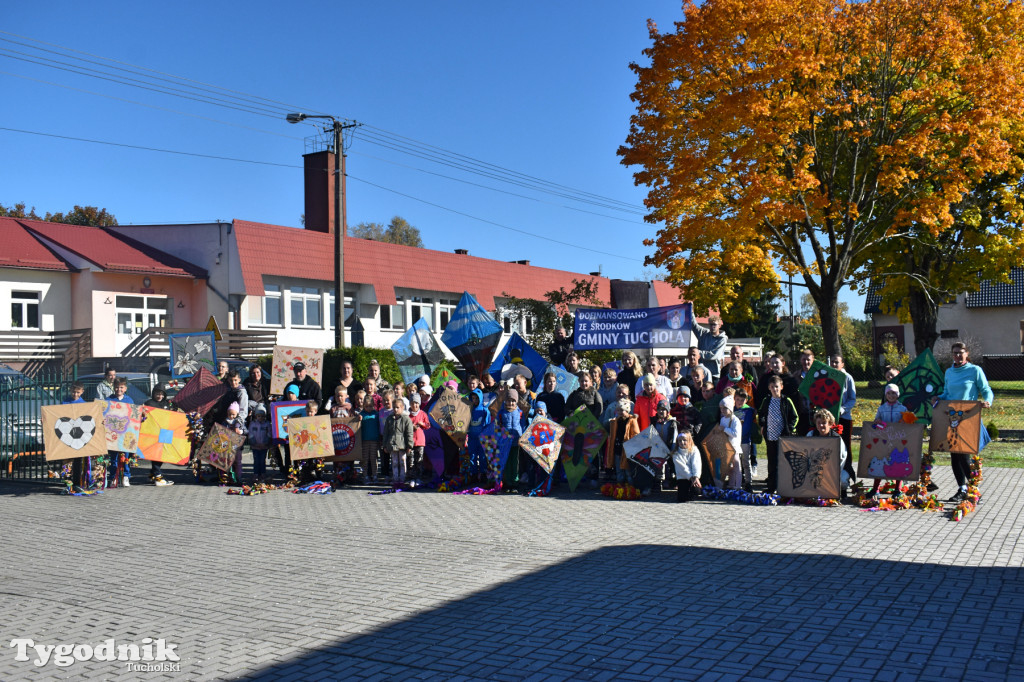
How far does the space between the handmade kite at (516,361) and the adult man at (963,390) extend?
7.51m

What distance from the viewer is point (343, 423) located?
14.0 m

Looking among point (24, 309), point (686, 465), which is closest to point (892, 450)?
point (686, 465)

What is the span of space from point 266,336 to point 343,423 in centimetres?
2233

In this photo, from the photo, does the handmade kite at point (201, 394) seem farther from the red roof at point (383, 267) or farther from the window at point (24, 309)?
the window at point (24, 309)

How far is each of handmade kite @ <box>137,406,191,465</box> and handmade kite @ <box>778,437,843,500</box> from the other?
9227 millimetres

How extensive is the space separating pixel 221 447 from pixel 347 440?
2.04m

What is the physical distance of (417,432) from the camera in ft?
45.4

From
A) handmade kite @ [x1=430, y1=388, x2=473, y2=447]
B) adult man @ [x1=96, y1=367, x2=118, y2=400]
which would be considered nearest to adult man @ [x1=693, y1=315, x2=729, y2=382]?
handmade kite @ [x1=430, y1=388, x2=473, y2=447]

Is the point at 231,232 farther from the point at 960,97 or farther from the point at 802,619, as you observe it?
the point at 802,619

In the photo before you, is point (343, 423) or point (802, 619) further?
point (343, 423)

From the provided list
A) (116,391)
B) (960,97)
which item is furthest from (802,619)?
(960,97)

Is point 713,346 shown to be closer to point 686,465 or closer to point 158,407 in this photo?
point 686,465

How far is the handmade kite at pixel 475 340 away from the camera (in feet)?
63.6

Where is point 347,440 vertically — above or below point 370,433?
below
